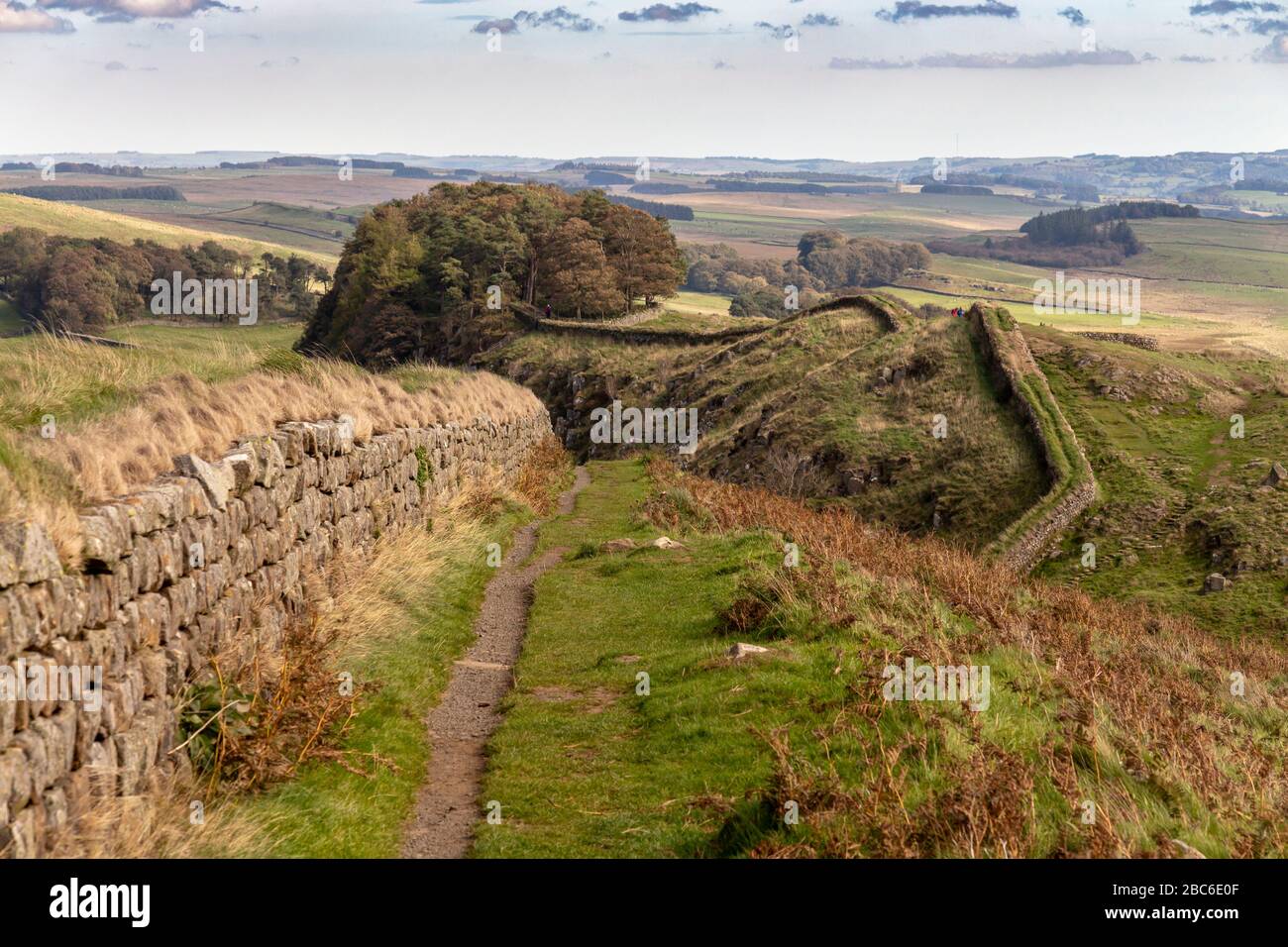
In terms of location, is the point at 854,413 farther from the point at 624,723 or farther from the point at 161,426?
the point at 161,426

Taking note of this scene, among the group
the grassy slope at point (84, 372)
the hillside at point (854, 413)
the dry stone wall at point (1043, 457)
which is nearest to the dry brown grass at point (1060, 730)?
the grassy slope at point (84, 372)

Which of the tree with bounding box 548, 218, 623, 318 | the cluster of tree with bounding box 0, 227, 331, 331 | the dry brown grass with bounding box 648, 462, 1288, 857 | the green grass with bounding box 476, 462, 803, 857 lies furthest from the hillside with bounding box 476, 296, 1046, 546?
the cluster of tree with bounding box 0, 227, 331, 331

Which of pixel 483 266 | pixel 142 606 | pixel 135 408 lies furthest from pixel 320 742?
pixel 483 266

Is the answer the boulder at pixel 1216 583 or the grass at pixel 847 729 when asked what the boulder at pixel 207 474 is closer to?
the grass at pixel 847 729

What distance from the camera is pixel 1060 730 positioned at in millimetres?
10656

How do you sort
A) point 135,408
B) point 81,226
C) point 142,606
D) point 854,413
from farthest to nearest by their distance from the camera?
point 81,226
point 854,413
point 135,408
point 142,606

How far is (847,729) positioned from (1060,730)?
198 centimetres

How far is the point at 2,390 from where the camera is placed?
13.6 metres

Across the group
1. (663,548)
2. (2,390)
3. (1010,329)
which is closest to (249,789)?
(2,390)

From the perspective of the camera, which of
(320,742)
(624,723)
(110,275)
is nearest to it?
(320,742)

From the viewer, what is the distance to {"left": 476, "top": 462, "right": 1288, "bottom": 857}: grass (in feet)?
27.4

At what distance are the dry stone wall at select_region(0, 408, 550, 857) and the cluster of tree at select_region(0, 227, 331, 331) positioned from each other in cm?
5918

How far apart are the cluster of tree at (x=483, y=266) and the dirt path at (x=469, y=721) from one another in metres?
65.6

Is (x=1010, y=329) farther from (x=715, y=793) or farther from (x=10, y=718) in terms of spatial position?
(x=10, y=718)
